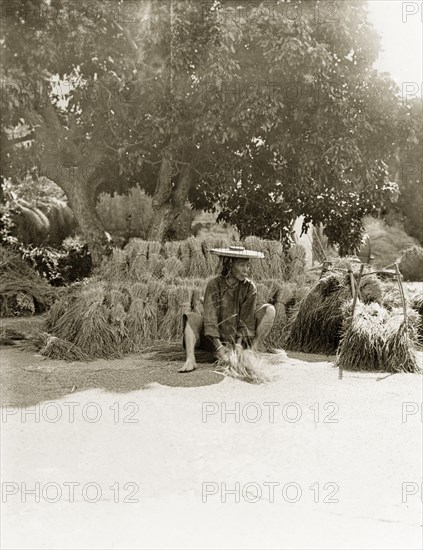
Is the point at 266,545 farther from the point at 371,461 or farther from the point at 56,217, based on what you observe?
the point at 56,217

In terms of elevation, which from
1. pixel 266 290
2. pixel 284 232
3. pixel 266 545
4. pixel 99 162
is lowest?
pixel 266 545

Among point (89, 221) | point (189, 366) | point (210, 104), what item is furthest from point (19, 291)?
point (189, 366)

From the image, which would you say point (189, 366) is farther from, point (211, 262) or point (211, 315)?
point (211, 262)

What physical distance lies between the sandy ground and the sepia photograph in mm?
14

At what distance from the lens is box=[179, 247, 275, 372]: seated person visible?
5.44 m

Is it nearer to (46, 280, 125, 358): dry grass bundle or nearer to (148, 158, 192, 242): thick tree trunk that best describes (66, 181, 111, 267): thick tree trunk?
(148, 158, 192, 242): thick tree trunk

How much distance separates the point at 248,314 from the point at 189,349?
64cm

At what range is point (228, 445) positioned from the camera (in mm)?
3471

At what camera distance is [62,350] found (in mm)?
5922

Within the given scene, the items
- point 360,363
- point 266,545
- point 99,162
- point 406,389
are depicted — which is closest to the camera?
point 266,545

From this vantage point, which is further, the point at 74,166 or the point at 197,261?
the point at 74,166

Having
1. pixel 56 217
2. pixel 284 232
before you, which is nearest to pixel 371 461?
pixel 284 232

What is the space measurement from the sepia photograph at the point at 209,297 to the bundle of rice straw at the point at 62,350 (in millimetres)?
18

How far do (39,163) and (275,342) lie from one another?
578 cm
